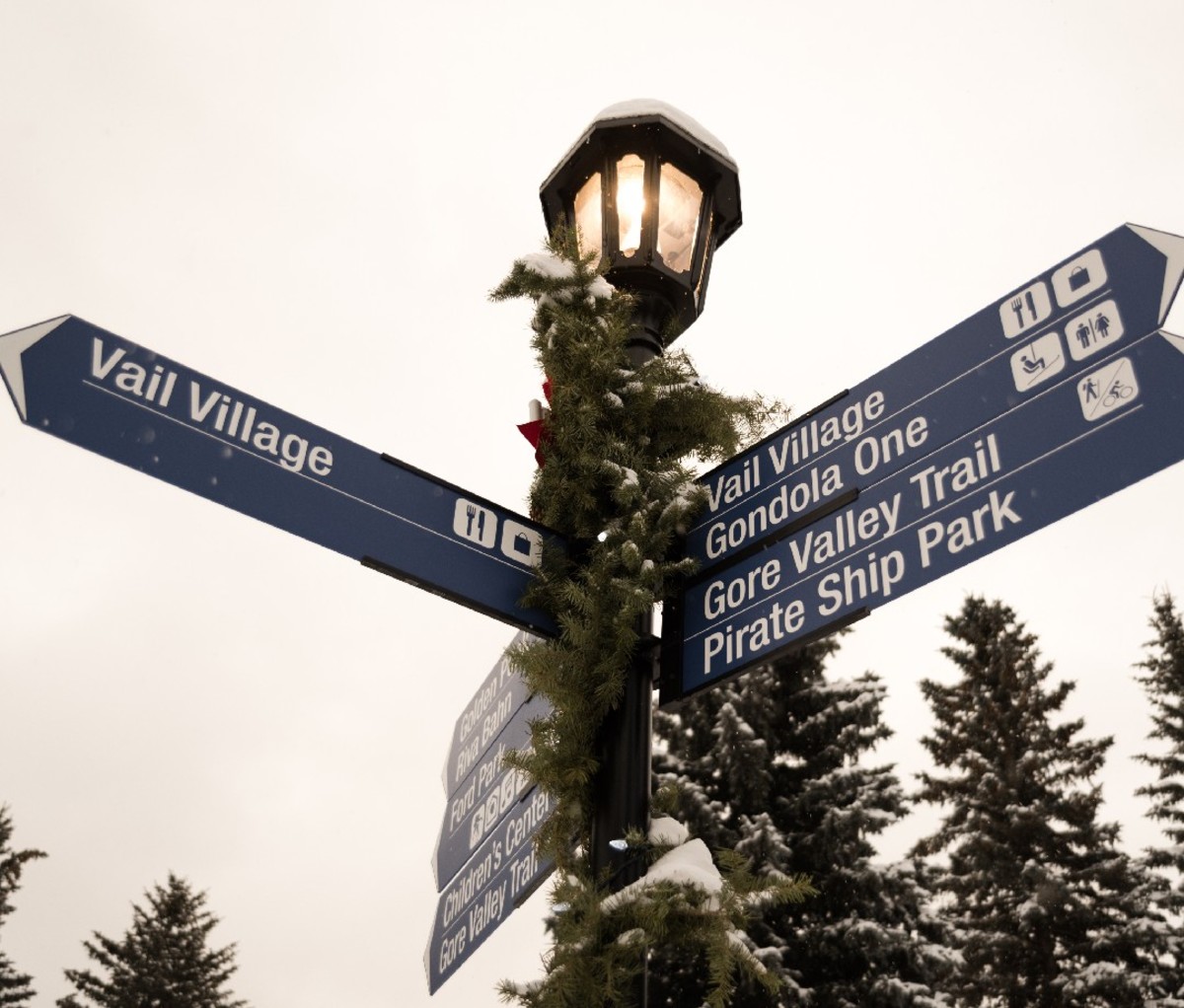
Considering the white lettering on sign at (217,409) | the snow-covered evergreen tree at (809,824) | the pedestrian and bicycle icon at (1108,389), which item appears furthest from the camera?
the snow-covered evergreen tree at (809,824)

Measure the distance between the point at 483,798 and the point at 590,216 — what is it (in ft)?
8.02

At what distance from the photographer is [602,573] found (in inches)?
136

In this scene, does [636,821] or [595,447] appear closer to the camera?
[636,821]

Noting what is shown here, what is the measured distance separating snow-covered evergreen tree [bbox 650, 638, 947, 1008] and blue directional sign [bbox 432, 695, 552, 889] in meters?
11.3

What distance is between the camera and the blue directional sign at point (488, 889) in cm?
356

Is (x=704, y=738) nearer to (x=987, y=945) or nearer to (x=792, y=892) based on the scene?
(x=987, y=945)

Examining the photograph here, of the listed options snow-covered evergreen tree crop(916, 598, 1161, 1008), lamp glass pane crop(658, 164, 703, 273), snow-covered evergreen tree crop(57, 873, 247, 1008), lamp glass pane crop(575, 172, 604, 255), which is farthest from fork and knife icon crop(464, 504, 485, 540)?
snow-covered evergreen tree crop(57, 873, 247, 1008)

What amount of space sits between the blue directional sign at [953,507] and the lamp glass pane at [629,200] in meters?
1.58

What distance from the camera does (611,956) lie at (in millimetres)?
2760

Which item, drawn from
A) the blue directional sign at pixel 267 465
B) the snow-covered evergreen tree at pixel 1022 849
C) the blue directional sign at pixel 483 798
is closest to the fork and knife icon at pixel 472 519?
the blue directional sign at pixel 267 465

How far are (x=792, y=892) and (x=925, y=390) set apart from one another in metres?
1.60

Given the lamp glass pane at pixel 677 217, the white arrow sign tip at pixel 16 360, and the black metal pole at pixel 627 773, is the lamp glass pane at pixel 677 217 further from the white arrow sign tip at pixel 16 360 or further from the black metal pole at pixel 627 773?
the white arrow sign tip at pixel 16 360

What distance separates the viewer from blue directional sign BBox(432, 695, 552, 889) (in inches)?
156

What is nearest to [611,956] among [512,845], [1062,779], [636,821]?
[636,821]
